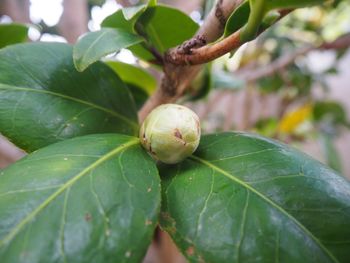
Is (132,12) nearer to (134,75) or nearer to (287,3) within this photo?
(287,3)

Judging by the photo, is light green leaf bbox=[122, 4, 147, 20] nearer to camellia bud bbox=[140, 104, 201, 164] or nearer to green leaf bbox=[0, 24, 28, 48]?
camellia bud bbox=[140, 104, 201, 164]

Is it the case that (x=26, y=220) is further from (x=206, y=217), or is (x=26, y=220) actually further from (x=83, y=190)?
(x=206, y=217)

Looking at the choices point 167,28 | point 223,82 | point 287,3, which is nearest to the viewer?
point 287,3

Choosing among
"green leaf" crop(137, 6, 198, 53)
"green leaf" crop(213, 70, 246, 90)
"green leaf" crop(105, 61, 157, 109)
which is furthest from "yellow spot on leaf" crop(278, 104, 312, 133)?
"green leaf" crop(137, 6, 198, 53)

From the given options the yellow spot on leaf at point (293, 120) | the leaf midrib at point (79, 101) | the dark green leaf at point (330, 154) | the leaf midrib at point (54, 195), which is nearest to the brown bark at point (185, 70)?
the leaf midrib at point (79, 101)

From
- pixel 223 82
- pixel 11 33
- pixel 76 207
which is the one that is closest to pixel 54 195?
pixel 76 207

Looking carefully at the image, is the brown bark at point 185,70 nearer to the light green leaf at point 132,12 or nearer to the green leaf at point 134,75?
the light green leaf at point 132,12
